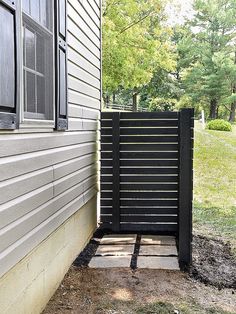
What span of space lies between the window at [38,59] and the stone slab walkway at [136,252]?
5.32 ft

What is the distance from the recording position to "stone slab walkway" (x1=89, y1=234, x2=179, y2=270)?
3868mm

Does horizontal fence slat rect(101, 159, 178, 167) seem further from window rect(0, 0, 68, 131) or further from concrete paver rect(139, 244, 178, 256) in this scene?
window rect(0, 0, 68, 131)

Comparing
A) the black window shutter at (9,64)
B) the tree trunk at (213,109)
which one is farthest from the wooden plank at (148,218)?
the tree trunk at (213,109)

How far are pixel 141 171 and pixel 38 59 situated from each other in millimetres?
2243

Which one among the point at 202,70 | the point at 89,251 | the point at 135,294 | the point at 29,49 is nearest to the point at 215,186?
the point at 89,251

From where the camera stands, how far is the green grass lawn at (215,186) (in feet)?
18.2

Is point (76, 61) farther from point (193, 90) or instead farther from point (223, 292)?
point (193, 90)

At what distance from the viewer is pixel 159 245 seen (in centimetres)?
445

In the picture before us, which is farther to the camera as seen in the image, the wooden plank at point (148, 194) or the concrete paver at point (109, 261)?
the wooden plank at point (148, 194)

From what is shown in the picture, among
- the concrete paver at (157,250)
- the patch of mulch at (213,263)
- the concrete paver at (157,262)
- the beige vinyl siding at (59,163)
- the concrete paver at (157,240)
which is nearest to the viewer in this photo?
the beige vinyl siding at (59,163)

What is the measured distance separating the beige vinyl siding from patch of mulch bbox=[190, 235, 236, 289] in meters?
1.28

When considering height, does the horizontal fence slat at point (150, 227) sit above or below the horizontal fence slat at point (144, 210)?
below

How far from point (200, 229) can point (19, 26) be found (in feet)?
12.5

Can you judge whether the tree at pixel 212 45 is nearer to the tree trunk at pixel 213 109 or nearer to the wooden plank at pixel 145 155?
the tree trunk at pixel 213 109
